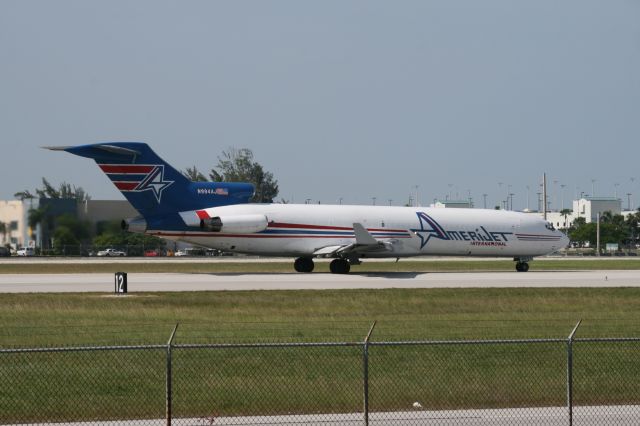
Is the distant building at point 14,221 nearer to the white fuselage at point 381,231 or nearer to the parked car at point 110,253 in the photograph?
the white fuselage at point 381,231

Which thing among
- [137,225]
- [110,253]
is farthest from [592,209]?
[137,225]

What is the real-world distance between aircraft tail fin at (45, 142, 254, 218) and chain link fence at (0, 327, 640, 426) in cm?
2671

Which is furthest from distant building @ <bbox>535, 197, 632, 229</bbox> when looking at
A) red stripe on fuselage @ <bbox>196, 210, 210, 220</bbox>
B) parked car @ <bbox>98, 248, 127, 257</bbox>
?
red stripe on fuselage @ <bbox>196, 210, 210, 220</bbox>

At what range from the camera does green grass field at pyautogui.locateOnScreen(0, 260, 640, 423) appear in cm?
1502

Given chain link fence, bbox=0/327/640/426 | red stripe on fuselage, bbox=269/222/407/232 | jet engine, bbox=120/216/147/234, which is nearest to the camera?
chain link fence, bbox=0/327/640/426

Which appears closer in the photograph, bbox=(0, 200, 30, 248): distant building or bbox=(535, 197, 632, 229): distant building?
bbox=(0, 200, 30, 248): distant building

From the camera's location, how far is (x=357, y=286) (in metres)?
39.5

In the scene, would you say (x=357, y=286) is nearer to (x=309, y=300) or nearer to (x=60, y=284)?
(x=309, y=300)

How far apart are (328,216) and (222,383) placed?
1325 inches

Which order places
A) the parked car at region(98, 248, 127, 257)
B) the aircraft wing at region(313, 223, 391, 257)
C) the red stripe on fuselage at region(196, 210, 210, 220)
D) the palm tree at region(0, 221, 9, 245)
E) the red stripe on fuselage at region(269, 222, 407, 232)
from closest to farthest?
the red stripe on fuselage at region(196, 210, 210, 220) → the aircraft wing at region(313, 223, 391, 257) → the red stripe on fuselage at region(269, 222, 407, 232) → the palm tree at region(0, 221, 9, 245) → the parked car at region(98, 248, 127, 257)

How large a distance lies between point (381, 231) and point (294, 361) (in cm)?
3182

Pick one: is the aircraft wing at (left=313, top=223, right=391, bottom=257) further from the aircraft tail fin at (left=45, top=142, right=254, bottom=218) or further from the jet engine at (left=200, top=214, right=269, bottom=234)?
the aircraft tail fin at (left=45, top=142, right=254, bottom=218)

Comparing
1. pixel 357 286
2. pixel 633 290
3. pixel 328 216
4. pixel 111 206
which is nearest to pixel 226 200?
pixel 328 216

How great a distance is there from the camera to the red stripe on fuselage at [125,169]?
4559cm
